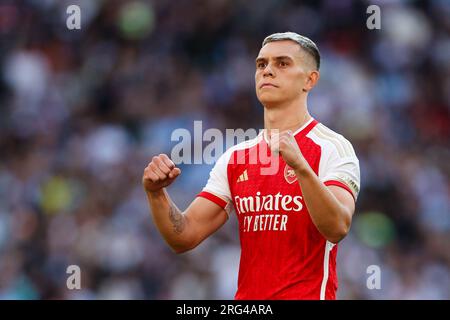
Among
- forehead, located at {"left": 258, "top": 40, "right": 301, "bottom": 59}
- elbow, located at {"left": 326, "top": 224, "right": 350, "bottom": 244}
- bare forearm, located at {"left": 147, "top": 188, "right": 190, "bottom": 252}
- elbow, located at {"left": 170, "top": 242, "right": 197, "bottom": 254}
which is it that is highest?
forehead, located at {"left": 258, "top": 40, "right": 301, "bottom": 59}

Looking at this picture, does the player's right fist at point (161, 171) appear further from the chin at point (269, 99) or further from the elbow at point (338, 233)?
the elbow at point (338, 233)

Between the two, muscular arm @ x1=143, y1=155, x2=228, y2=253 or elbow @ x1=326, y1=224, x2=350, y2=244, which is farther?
muscular arm @ x1=143, y1=155, x2=228, y2=253

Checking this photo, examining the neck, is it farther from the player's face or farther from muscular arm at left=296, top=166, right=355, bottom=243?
muscular arm at left=296, top=166, right=355, bottom=243

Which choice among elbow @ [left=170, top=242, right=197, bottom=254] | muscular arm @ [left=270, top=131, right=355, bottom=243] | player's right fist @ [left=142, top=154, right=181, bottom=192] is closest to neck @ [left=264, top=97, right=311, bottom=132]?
muscular arm @ [left=270, top=131, right=355, bottom=243]

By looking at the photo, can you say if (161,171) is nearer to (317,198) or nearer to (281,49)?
(317,198)

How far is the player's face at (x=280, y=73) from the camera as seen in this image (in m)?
5.68

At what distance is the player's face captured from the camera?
18.6 feet

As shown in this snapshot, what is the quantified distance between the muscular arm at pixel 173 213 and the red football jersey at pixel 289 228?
0.25 metres

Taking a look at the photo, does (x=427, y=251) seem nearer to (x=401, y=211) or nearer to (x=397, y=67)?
(x=401, y=211)

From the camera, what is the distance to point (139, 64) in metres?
13.5

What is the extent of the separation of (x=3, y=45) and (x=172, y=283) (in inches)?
186

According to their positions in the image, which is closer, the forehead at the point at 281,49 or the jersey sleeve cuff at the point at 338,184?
the jersey sleeve cuff at the point at 338,184

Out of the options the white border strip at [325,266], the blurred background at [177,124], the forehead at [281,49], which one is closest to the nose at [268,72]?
the forehead at [281,49]

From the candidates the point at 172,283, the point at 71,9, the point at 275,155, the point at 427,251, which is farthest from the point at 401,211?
the point at 275,155
